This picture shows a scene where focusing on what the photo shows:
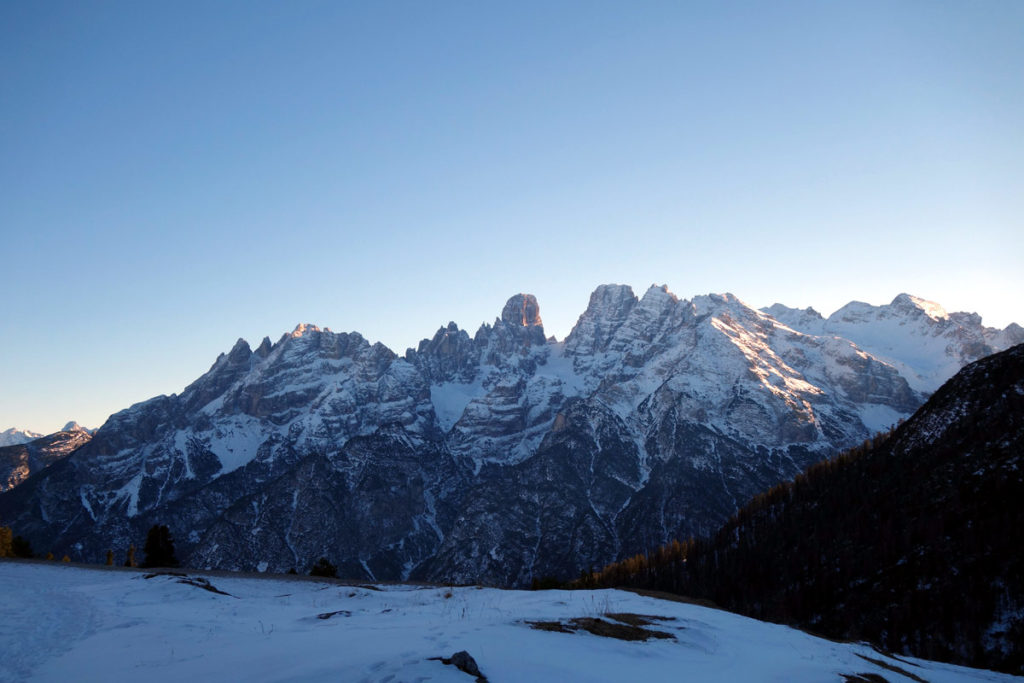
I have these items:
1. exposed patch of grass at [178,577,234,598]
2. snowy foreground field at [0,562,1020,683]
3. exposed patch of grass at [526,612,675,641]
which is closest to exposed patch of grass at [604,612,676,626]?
exposed patch of grass at [526,612,675,641]

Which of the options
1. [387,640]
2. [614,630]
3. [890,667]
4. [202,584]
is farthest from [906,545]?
[387,640]

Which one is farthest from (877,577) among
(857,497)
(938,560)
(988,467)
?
(857,497)

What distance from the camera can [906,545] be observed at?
90188 millimetres

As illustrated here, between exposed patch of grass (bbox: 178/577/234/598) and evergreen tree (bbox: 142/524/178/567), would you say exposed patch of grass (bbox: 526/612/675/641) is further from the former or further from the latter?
evergreen tree (bbox: 142/524/178/567)

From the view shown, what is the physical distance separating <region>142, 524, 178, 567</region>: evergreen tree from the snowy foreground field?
41766 mm

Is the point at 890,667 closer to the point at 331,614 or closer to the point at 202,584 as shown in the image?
the point at 331,614

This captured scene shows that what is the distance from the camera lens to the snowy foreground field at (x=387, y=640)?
536 inches

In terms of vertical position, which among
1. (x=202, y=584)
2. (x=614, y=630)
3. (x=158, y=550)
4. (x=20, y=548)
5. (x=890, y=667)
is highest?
(x=614, y=630)

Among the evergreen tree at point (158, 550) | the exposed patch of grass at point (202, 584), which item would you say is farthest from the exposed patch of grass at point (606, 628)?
the evergreen tree at point (158, 550)

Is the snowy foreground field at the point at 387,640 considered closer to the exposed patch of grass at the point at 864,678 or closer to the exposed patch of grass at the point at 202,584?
the exposed patch of grass at the point at 202,584

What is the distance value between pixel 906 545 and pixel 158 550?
105 m

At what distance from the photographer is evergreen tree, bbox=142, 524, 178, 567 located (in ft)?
227

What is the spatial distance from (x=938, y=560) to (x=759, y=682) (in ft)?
285

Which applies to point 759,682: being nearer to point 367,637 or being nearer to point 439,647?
point 439,647
